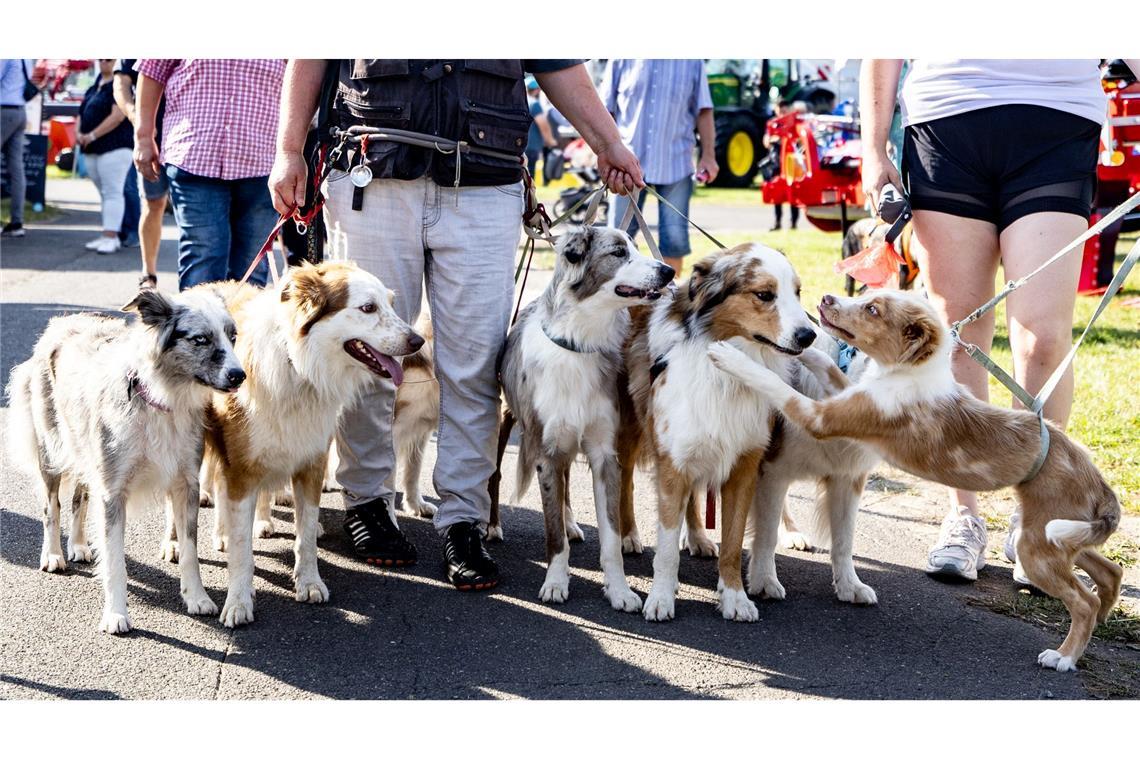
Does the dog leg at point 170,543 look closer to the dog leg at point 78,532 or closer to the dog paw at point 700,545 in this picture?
the dog leg at point 78,532

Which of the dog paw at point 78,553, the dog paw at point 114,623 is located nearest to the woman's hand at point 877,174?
the dog paw at point 114,623

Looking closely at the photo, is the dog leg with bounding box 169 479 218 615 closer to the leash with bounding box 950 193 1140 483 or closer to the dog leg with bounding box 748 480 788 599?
the dog leg with bounding box 748 480 788 599

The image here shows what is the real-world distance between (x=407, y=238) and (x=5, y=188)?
42.1 ft

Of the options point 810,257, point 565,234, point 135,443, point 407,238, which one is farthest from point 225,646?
point 810,257

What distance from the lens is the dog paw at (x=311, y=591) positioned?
13.7ft

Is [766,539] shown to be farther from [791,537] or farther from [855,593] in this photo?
→ [791,537]

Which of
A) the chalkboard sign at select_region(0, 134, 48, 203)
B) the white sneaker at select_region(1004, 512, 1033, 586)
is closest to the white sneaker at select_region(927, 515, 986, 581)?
the white sneaker at select_region(1004, 512, 1033, 586)

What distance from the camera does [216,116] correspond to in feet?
18.2

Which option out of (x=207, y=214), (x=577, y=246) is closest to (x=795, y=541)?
(x=577, y=246)

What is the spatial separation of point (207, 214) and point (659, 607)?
3.12 m

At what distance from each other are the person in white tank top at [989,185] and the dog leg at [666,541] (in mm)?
1192

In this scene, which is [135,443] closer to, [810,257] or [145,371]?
[145,371]

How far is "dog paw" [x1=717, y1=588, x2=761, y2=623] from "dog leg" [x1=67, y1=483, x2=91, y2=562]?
2.57 meters

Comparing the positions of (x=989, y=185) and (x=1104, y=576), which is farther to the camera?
(x=989, y=185)
